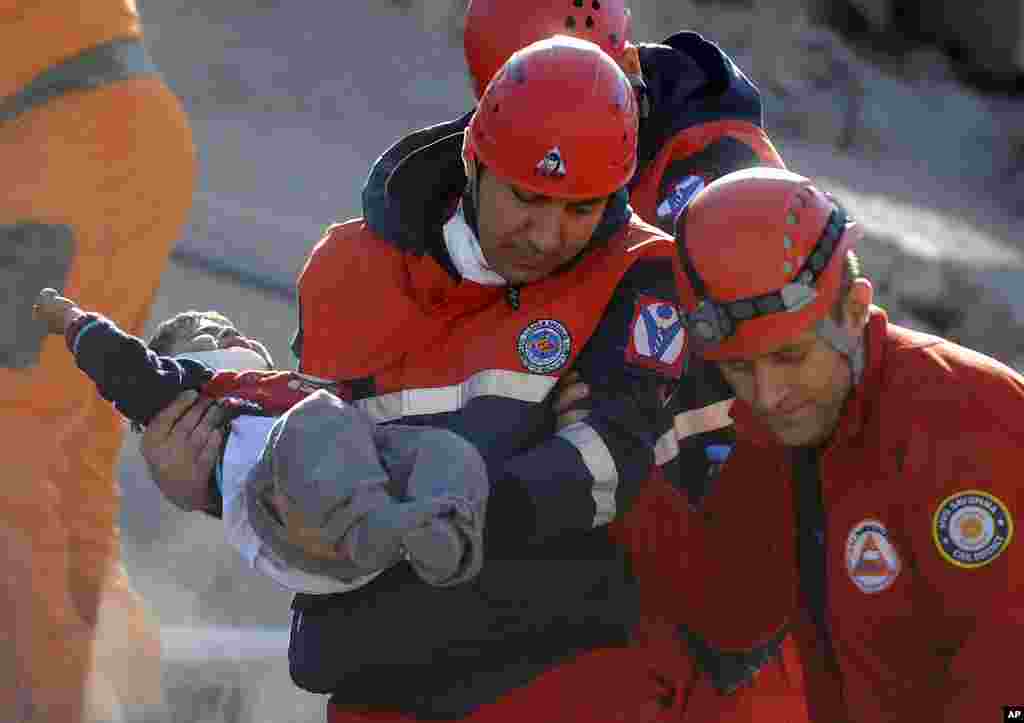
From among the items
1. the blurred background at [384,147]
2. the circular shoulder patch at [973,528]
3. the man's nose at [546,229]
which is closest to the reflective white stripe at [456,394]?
the man's nose at [546,229]

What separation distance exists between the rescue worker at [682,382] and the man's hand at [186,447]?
61 cm

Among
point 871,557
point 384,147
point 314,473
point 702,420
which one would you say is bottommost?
point 384,147

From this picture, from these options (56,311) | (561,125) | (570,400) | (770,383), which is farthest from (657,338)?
(56,311)

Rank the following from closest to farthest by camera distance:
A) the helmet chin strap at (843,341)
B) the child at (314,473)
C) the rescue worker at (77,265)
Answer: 1. the child at (314,473)
2. the helmet chin strap at (843,341)
3. the rescue worker at (77,265)

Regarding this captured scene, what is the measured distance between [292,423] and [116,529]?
244 centimetres

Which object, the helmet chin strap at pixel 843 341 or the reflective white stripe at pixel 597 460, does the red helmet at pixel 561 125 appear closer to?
the reflective white stripe at pixel 597 460

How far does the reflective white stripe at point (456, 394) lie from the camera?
3113 mm

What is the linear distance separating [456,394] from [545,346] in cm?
18

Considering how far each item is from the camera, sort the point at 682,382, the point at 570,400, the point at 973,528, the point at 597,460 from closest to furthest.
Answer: the point at 973,528 → the point at 597,460 → the point at 570,400 → the point at 682,382

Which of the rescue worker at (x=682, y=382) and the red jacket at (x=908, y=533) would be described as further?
the rescue worker at (x=682, y=382)

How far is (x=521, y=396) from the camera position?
3119 millimetres

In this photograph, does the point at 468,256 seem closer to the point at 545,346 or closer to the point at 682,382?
the point at 545,346

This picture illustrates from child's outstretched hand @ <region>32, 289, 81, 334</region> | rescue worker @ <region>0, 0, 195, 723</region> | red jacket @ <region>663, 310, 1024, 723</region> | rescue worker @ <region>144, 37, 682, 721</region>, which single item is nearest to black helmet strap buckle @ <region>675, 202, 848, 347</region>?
red jacket @ <region>663, 310, 1024, 723</region>

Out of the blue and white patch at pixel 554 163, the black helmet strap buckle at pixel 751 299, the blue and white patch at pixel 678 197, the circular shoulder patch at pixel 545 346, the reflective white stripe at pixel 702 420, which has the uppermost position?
the blue and white patch at pixel 554 163
